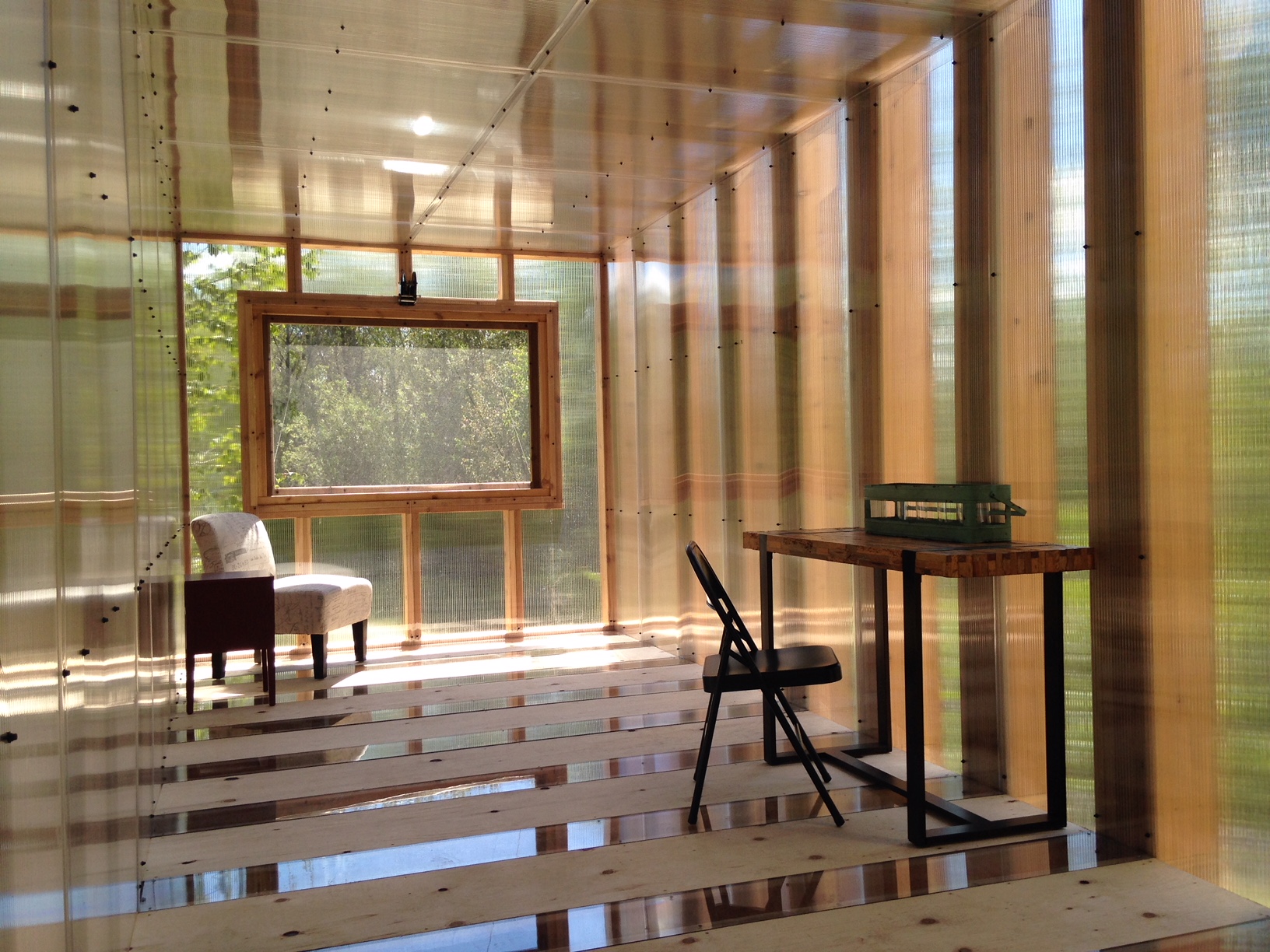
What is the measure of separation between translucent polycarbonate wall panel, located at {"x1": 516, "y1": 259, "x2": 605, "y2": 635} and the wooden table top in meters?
3.83

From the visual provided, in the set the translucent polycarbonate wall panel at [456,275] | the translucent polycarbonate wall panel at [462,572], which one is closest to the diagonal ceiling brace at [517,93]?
the translucent polycarbonate wall panel at [456,275]

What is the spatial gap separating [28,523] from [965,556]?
215cm

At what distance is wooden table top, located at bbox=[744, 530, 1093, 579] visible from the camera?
2.70m

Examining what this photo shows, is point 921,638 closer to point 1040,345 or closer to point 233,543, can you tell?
point 1040,345

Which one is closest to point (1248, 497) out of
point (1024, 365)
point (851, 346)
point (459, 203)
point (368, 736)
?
point (1024, 365)

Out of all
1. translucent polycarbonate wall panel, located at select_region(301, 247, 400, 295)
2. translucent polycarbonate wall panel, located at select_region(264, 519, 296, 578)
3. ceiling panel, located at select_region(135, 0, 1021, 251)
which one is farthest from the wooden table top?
translucent polycarbonate wall panel, located at select_region(301, 247, 400, 295)

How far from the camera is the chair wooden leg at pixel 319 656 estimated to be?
5445 millimetres

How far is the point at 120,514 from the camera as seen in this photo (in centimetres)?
254

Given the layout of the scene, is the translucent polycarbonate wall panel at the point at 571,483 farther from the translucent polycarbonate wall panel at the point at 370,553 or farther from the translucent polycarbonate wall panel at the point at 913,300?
the translucent polycarbonate wall panel at the point at 913,300

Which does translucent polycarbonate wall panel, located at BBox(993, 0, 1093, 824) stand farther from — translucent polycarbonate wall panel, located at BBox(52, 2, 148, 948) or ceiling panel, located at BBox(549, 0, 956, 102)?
translucent polycarbonate wall panel, located at BBox(52, 2, 148, 948)

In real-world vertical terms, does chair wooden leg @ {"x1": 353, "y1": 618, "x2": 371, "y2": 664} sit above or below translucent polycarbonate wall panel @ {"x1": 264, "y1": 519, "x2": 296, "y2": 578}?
below

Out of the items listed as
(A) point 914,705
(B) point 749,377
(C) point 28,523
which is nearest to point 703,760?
(A) point 914,705

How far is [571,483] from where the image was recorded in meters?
6.91

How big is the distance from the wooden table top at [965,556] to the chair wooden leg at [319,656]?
3.28 m
